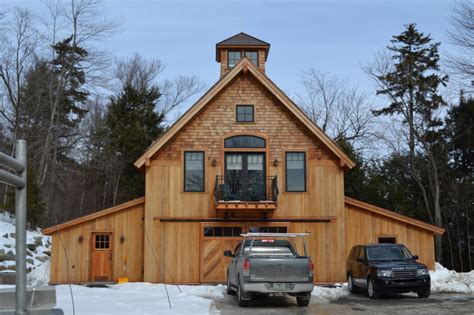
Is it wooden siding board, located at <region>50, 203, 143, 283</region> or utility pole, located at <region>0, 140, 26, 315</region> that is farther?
wooden siding board, located at <region>50, 203, 143, 283</region>

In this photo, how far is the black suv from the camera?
16812mm

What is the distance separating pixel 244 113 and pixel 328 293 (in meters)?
8.37

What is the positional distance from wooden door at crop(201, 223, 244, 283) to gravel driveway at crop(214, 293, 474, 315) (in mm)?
5107

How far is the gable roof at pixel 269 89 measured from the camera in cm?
2262

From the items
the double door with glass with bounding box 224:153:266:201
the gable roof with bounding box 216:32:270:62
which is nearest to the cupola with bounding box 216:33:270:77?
the gable roof with bounding box 216:32:270:62

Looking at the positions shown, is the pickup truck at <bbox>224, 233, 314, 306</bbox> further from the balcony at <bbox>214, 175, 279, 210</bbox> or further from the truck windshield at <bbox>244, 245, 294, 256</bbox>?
the balcony at <bbox>214, 175, 279, 210</bbox>

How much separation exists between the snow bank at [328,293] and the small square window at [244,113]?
301 inches

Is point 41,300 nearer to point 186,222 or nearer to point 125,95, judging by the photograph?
point 186,222

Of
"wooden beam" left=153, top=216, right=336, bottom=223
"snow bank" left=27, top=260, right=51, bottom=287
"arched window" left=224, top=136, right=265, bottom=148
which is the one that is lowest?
"snow bank" left=27, top=260, right=51, bottom=287

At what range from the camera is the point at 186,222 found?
2273cm

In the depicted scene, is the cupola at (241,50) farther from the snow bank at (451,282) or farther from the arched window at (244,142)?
the snow bank at (451,282)

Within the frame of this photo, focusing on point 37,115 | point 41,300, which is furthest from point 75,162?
point 41,300

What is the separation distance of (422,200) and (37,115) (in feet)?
88.2

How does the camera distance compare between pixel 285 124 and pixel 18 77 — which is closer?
pixel 285 124
